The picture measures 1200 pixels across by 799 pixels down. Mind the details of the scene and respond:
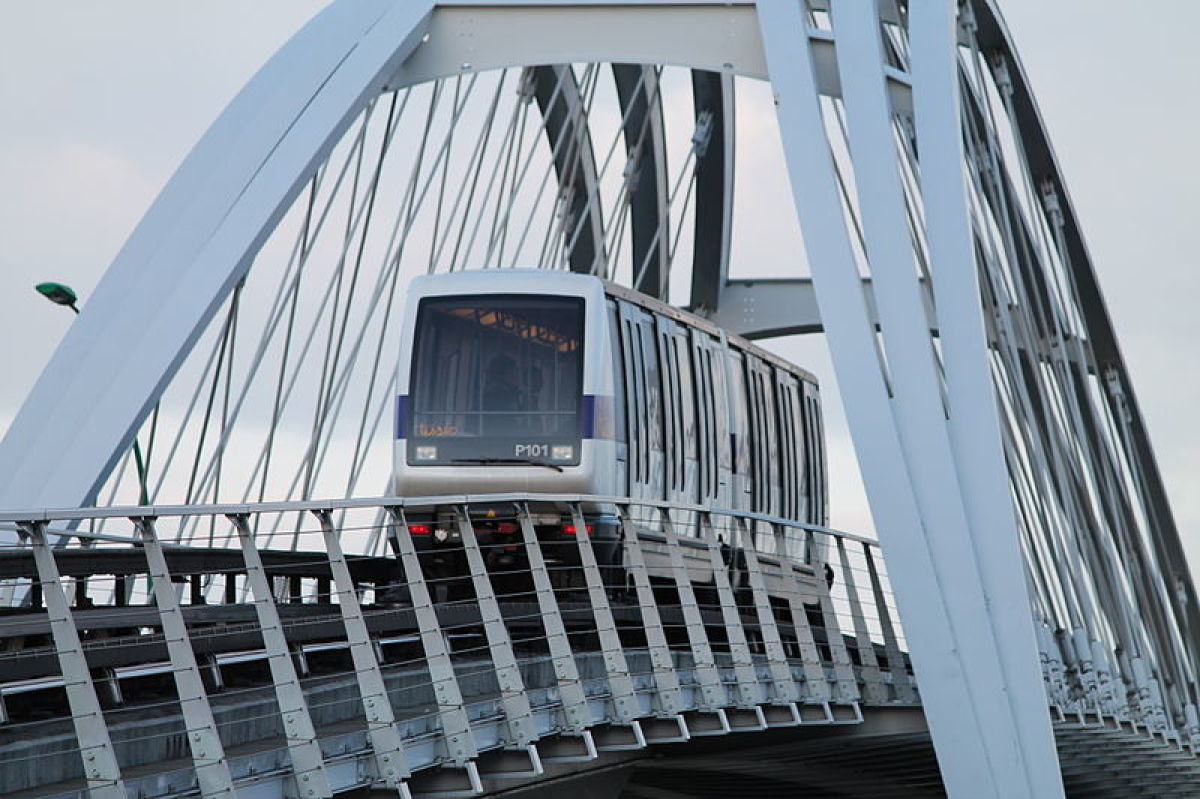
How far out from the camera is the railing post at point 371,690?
9.08m

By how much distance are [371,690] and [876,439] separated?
8771 mm

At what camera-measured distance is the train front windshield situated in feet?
60.4

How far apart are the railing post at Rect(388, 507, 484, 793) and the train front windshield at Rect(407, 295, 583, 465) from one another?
8.41 meters

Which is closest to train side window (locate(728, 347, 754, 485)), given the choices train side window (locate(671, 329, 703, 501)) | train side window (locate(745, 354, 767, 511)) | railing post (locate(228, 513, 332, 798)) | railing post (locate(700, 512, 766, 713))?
train side window (locate(745, 354, 767, 511))

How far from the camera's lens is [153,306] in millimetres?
19875

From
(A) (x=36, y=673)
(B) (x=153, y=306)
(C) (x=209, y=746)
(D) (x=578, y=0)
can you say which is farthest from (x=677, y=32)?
(C) (x=209, y=746)

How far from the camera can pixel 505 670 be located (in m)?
10.7

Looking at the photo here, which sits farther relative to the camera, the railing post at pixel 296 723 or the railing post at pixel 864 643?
the railing post at pixel 864 643

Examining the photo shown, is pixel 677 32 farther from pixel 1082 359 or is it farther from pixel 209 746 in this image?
pixel 209 746

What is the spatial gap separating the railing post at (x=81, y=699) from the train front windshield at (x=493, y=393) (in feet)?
36.5

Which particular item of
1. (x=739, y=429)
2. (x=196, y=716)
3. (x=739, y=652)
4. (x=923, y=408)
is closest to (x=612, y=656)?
(x=739, y=652)

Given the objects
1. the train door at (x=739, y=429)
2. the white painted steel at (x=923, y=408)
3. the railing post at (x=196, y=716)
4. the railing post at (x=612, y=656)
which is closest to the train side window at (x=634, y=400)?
the white painted steel at (x=923, y=408)

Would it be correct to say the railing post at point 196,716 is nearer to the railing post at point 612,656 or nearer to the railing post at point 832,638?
the railing post at point 612,656

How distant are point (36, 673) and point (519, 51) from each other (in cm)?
1367
